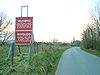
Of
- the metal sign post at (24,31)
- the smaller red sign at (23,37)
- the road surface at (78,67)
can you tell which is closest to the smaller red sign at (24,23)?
the metal sign post at (24,31)

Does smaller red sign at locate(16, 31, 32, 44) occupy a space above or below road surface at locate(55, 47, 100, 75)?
above

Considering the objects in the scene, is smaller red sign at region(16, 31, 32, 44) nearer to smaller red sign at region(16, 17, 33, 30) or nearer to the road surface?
smaller red sign at region(16, 17, 33, 30)

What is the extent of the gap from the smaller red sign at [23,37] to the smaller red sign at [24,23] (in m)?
0.37

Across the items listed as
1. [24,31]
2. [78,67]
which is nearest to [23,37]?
[24,31]

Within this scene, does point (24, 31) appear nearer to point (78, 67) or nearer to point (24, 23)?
point (24, 23)

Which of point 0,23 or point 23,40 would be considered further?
point 0,23

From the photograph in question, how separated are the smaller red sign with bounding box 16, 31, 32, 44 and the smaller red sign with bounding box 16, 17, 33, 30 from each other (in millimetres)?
366

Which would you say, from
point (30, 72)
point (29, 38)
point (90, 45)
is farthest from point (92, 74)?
point (90, 45)

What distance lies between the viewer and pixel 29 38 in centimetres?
2169

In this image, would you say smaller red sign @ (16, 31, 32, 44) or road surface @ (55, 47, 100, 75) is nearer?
road surface @ (55, 47, 100, 75)

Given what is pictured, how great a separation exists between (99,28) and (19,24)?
45.0m

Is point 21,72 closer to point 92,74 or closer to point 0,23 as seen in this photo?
point 92,74

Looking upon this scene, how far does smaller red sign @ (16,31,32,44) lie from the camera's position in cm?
2155

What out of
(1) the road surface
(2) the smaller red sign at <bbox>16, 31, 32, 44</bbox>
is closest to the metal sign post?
(2) the smaller red sign at <bbox>16, 31, 32, 44</bbox>
